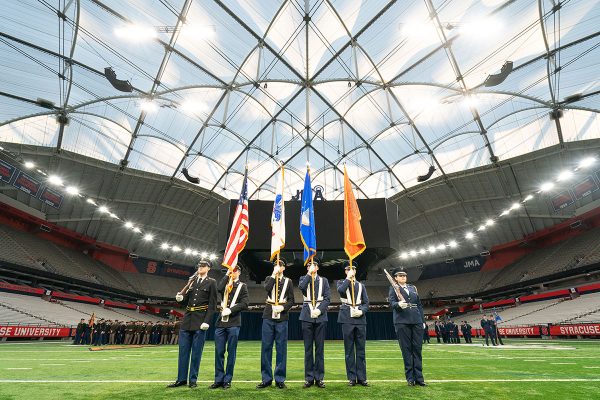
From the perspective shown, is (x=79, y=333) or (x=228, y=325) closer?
(x=228, y=325)

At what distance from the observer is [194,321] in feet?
17.4

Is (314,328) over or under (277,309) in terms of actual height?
under

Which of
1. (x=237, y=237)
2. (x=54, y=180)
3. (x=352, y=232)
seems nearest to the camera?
(x=352, y=232)

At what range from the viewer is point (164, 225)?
36.9 metres

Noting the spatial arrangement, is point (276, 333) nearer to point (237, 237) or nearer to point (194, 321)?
point (194, 321)

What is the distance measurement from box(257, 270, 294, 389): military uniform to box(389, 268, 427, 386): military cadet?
1938 mm

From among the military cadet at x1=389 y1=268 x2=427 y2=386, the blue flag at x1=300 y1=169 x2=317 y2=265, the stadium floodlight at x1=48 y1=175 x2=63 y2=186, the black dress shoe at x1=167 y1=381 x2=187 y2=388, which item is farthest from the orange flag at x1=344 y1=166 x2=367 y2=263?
the stadium floodlight at x1=48 y1=175 x2=63 y2=186

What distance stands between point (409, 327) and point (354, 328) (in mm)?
991

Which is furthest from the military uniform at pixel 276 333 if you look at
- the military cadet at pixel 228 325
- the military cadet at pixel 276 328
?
the military cadet at pixel 228 325

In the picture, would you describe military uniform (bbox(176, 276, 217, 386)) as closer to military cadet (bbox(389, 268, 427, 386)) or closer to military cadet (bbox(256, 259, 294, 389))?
military cadet (bbox(256, 259, 294, 389))

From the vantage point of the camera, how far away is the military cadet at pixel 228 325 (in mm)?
4969

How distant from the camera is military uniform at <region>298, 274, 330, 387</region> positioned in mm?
5102

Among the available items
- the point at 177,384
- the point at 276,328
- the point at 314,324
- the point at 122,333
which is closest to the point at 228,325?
the point at 276,328

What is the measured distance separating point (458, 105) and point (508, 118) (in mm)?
3937
